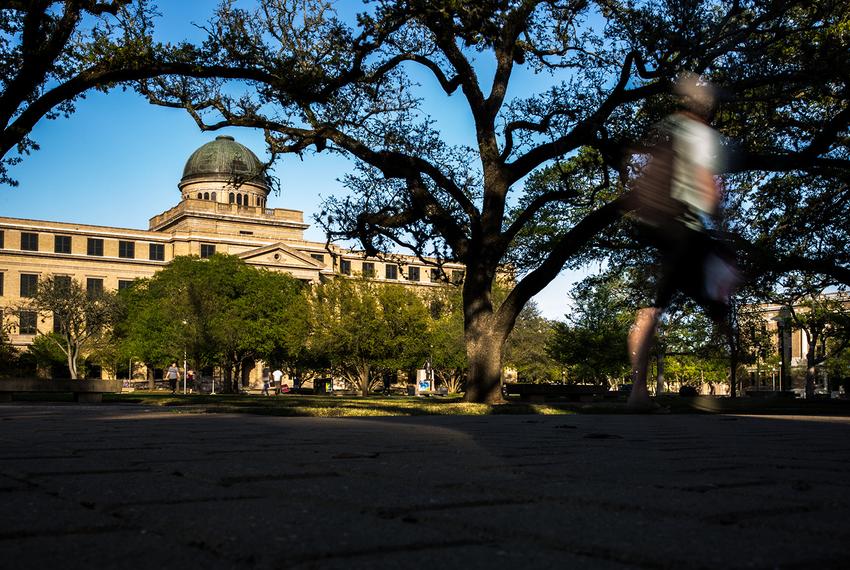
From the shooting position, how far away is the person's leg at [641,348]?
1136 centimetres

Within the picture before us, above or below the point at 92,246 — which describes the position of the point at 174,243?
above

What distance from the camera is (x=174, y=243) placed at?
307ft

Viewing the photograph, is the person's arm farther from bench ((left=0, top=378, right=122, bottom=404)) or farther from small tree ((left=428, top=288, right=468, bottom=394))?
small tree ((left=428, top=288, right=468, bottom=394))

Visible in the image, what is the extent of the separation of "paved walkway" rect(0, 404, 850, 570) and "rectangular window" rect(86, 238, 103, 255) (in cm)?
9270

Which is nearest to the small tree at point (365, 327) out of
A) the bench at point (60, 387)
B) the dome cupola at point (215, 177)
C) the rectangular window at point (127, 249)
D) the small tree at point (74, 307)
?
the small tree at point (74, 307)

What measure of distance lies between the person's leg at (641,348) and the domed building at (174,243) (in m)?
69.6

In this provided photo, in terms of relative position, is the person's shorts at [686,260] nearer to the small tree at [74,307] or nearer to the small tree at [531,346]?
the small tree at [531,346]

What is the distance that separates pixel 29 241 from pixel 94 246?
6.31 meters

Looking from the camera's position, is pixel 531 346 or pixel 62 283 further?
pixel 531 346

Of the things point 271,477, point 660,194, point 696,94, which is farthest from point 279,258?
point 271,477

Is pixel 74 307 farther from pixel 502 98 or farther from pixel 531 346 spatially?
pixel 502 98

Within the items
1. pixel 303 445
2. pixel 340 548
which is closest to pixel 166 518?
pixel 340 548

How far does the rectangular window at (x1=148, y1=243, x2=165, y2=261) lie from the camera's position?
95.4 meters

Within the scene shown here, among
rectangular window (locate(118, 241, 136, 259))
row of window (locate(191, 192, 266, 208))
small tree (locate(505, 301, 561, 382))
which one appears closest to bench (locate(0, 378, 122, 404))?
small tree (locate(505, 301, 561, 382))
